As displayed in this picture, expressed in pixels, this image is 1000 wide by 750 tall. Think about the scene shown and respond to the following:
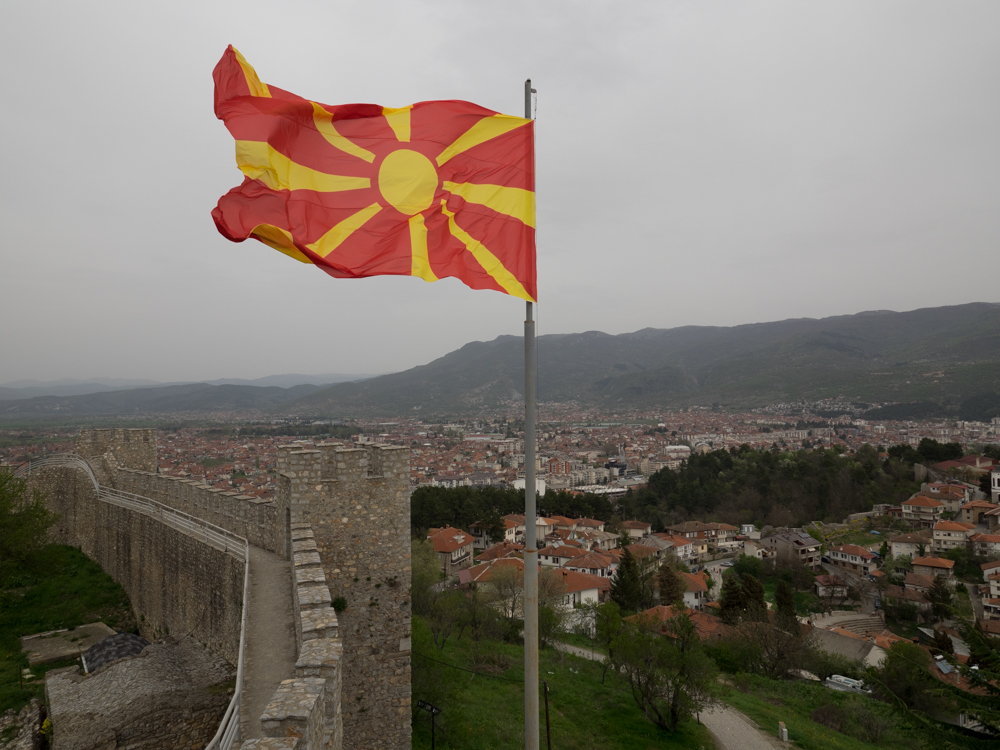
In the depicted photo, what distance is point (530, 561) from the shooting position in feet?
14.5

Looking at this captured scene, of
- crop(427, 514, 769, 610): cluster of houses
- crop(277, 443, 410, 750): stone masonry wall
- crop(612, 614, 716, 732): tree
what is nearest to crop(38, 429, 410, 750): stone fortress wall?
crop(277, 443, 410, 750): stone masonry wall

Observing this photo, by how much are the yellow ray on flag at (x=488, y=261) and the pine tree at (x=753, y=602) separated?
104 feet

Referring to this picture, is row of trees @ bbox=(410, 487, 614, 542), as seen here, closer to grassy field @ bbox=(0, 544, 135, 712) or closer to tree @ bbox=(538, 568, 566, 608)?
tree @ bbox=(538, 568, 566, 608)

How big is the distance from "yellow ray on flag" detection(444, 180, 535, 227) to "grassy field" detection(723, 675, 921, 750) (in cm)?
1953

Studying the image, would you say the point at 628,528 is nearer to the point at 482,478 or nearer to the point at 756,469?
the point at 756,469

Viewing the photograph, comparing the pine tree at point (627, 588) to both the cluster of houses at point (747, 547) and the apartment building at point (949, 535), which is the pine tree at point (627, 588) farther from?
the apartment building at point (949, 535)

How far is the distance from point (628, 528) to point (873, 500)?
29.2 metres

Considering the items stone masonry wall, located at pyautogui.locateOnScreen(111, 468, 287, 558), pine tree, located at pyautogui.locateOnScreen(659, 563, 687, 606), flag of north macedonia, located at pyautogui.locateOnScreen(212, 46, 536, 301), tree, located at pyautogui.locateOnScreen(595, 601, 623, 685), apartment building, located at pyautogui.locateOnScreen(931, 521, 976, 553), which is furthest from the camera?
apartment building, located at pyautogui.locateOnScreen(931, 521, 976, 553)

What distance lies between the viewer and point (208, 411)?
167m

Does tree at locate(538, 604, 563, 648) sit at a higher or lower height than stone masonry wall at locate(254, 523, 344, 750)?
lower

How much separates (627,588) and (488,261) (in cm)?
3548

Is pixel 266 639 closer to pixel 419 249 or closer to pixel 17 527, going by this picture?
pixel 419 249

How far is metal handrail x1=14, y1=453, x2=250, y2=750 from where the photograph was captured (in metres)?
4.14

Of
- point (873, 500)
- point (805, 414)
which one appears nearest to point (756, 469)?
point (873, 500)
